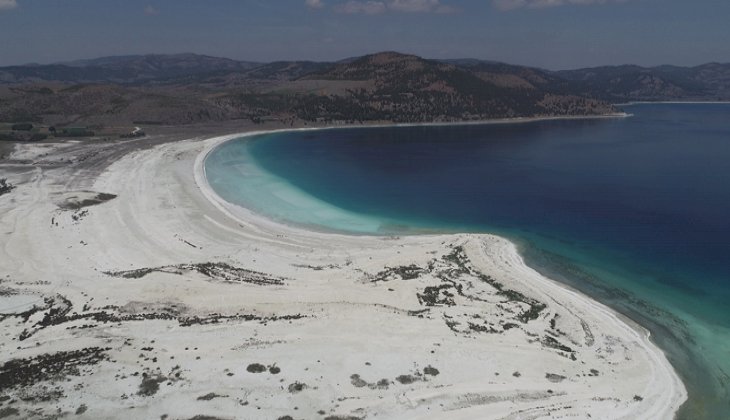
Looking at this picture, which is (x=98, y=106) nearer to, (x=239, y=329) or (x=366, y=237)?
(x=366, y=237)

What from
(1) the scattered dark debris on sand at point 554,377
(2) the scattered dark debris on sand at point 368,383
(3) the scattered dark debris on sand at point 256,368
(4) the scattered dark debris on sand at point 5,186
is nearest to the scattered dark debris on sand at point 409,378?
(2) the scattered dark debris on sand at point 368,383

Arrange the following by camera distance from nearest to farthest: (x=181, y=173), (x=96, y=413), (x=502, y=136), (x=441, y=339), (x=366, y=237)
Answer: (x=96, y=413) → (x=441, y=339) → (x=366, y=237) → (x=181, y=173) → (x=502, y=136)

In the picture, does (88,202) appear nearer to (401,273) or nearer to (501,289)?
(401,273)

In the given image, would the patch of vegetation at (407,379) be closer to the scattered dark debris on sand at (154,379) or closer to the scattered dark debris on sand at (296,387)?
the scattered dark debris on sand at (296,387)

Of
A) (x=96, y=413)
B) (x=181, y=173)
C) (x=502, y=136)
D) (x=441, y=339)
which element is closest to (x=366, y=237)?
(x=441, y=339)

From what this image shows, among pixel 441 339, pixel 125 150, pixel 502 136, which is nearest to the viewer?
pixel 441 339

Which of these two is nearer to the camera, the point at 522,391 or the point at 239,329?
the point at 522,391

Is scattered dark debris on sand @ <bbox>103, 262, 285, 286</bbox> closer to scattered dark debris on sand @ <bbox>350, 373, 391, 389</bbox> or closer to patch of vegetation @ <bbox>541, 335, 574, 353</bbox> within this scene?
scattered dark debris on sand @ <bbox>350, 373, 391, 389</bbox>
